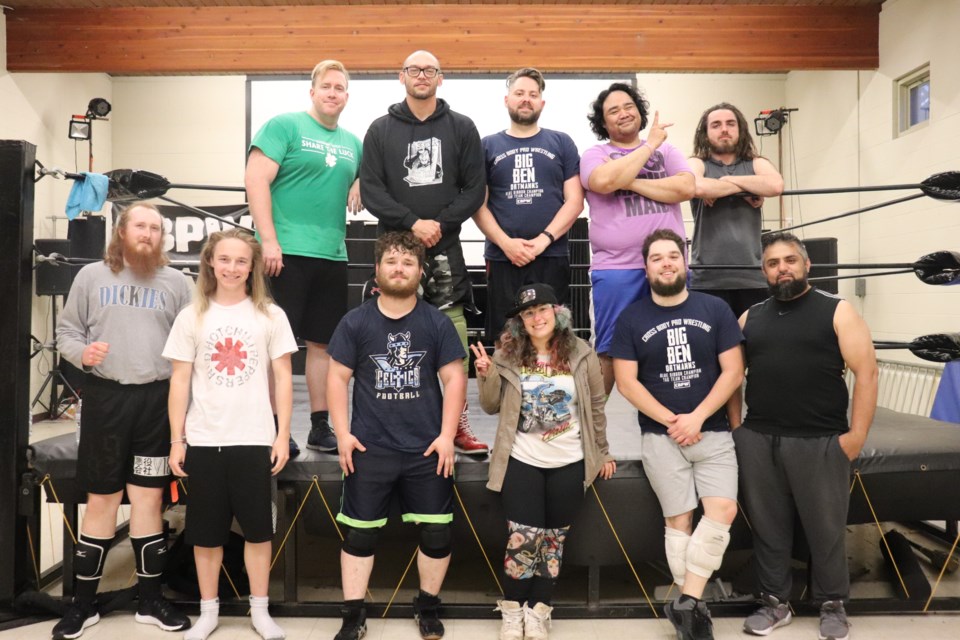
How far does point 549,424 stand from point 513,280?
57cm

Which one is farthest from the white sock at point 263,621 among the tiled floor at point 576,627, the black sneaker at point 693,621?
the black sneaker at point 693,621

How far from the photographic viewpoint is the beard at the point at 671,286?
91.4 inches

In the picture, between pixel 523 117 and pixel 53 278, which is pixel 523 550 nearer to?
pixel 523 117

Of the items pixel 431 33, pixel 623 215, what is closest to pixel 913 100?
pixel 431 33

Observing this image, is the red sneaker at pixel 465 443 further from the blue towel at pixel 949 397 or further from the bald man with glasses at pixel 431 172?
the blue towel at pixel 949 397

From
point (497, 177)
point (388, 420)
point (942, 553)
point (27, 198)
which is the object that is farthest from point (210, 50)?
point (942, 553)

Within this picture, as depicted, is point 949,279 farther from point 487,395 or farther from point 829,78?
point 829,78

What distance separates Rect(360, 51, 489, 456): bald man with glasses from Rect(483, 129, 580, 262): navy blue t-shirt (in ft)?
0.40

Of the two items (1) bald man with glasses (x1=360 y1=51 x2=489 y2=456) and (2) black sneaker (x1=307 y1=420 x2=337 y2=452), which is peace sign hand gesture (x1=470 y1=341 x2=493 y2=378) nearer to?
(1) bald man with glasses (x1=360 y1=51 x2=489 y2=456)

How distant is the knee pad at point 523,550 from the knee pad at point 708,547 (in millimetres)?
496

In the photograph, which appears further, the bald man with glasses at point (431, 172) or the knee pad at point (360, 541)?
the bald man with glasses at point (431, 172)

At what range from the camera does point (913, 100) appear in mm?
6125

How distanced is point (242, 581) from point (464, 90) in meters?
5.52

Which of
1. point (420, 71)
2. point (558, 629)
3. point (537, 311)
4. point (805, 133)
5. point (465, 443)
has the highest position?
point (805, 133)
